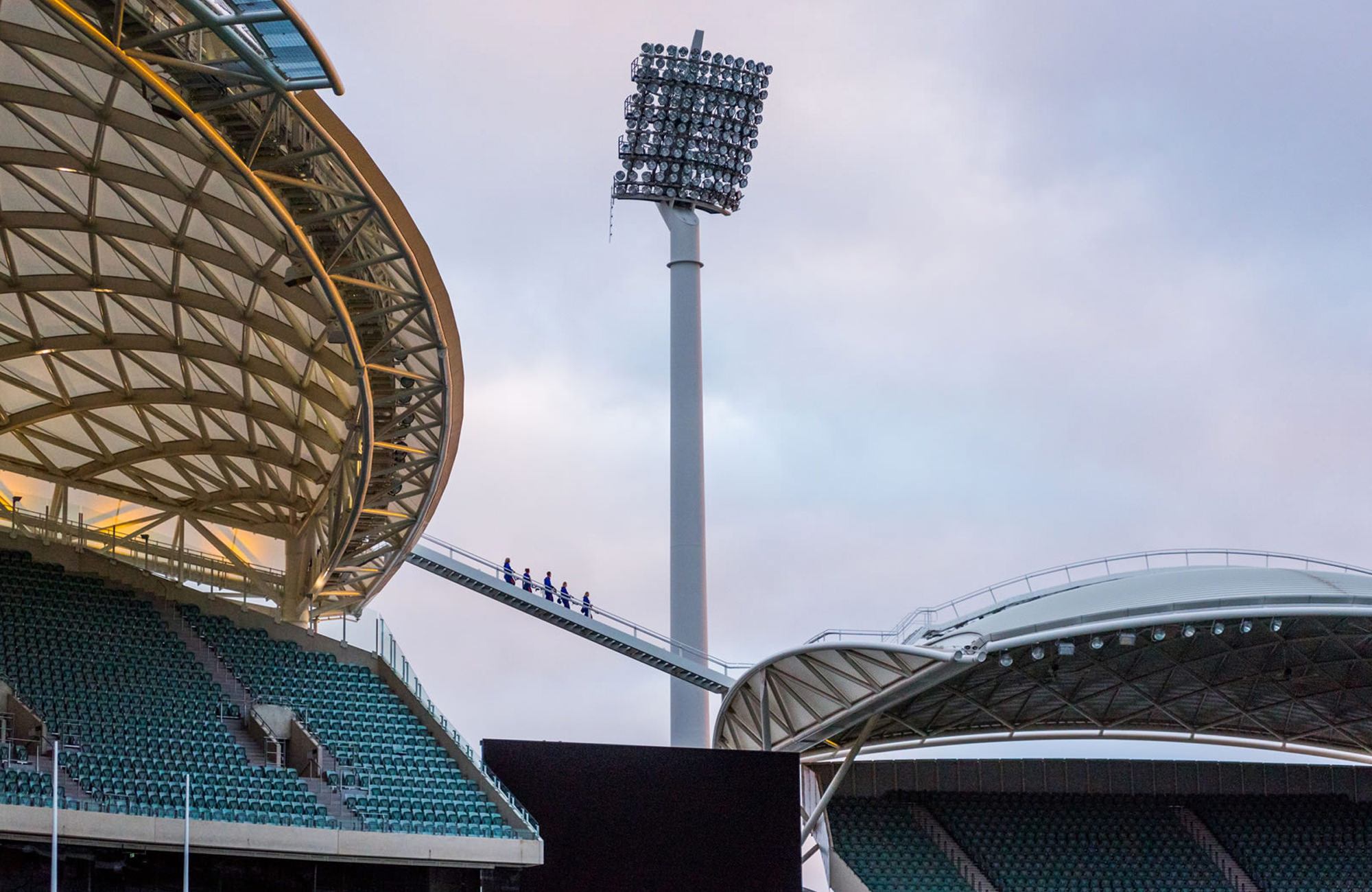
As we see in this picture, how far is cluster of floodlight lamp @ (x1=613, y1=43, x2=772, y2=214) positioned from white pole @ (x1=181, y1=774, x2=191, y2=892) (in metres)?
40.9

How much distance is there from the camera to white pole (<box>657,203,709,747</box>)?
217 ft

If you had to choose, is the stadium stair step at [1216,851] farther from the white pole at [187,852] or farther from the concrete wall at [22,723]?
the concrete wall at [22,723]

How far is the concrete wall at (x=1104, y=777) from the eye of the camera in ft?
176

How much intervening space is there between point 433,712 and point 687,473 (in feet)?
98.9

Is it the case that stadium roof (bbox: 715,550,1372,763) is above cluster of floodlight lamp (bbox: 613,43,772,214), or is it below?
below

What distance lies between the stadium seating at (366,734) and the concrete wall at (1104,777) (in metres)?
17.5

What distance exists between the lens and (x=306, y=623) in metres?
48.8

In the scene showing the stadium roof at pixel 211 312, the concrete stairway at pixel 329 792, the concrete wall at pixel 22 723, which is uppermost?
the stadium roof at pixel 211 312

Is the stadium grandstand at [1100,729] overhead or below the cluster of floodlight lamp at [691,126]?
below

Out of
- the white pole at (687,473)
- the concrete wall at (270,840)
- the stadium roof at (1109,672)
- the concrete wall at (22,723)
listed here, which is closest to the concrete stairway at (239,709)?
the concrete wall at (270,840)

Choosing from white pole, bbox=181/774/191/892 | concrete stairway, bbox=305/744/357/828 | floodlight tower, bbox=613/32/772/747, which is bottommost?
white pole, bbox=181/774/191/892

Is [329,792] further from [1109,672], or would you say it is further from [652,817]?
[1109,672]

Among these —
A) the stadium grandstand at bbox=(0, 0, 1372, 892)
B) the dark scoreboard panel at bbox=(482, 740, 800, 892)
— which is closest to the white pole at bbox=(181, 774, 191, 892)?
the stadium grandstand at bbox=(0, 0, 1372, 892)

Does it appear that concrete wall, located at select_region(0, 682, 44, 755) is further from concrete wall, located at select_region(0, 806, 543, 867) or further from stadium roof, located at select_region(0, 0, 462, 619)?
Result: stadium roof, located at select_region(0, 0, 462, 619)
